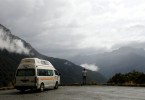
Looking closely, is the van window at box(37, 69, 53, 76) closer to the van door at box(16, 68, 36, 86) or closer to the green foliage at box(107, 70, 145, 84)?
the van door at box(16, 68, 36, 86)

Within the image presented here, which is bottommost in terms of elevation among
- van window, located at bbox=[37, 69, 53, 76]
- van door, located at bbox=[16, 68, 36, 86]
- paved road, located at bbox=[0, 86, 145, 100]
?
paved road, located at bbox=[0, 86, 145, 100]

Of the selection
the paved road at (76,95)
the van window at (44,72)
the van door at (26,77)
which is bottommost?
the paved road at (76,95)

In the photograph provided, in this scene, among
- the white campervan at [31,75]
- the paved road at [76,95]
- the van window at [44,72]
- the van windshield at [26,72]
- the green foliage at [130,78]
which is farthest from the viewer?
the green foliage at [130,78]

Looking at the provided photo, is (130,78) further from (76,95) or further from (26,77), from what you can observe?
(76,95)

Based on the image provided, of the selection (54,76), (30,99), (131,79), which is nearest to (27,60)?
(54,76)

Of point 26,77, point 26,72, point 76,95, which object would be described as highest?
point 26,72

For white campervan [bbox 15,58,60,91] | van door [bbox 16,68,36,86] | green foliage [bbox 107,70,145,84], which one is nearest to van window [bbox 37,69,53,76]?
white campervan [bbox 15,58,60,91]

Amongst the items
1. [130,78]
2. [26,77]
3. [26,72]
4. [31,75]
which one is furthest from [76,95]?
[130,78]

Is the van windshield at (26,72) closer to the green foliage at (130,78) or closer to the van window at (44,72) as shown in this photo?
the van window at (44,72)

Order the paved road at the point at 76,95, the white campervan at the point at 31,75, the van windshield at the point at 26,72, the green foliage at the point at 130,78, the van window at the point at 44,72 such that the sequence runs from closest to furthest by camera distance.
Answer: the paved road at the point at 76,95
the white campervan at the point at 31,75
the van windshield at the point at 26,72
the van window at the point at 44,72
the green foliage at the point at 130,78

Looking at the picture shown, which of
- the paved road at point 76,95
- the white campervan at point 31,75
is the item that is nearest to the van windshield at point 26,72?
the white campervan at point 31,75

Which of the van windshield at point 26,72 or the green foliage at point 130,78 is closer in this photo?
the van windshield at point 26,72

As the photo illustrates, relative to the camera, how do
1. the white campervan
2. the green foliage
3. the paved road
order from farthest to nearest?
the green foliage, the white campervan, the paved road

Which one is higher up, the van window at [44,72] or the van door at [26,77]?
the van window at [44,72]
